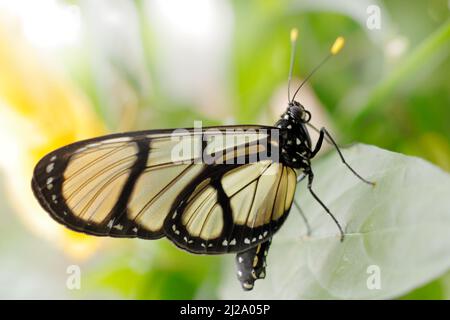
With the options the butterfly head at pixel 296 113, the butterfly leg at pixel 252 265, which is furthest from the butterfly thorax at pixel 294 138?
the butterfly leg at pixel 252 265

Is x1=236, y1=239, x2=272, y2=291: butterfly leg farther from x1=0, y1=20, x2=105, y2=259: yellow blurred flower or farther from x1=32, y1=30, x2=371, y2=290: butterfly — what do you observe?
x1=0, y1=20, x2=105, y2=259: yellow blurred flower

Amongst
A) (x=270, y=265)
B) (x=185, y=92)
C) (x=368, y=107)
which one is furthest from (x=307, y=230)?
(x=185, y=92)

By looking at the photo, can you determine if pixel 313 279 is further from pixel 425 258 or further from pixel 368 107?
pixel 368 107

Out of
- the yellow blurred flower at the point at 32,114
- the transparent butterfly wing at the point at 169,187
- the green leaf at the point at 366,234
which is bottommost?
the green leaf at the point at 366,234

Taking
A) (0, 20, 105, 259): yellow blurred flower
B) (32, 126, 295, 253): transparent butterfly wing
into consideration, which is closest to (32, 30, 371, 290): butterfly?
(32, 126, 295, 253): transparent butterfly wing

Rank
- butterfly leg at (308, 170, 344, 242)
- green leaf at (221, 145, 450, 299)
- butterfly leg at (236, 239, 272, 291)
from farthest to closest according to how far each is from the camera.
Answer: butterfly leg at (236, 239, 272, 291)
butterfly leg at (308, 170, 344, 242)
green leaf at (221, 145, 450, 299)

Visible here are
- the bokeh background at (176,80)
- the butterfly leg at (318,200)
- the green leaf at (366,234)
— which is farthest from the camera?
the bokeh background at (176,80)

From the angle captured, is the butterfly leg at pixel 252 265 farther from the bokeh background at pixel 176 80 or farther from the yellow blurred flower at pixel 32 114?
the yellow blurred flower at pixel 32 114
